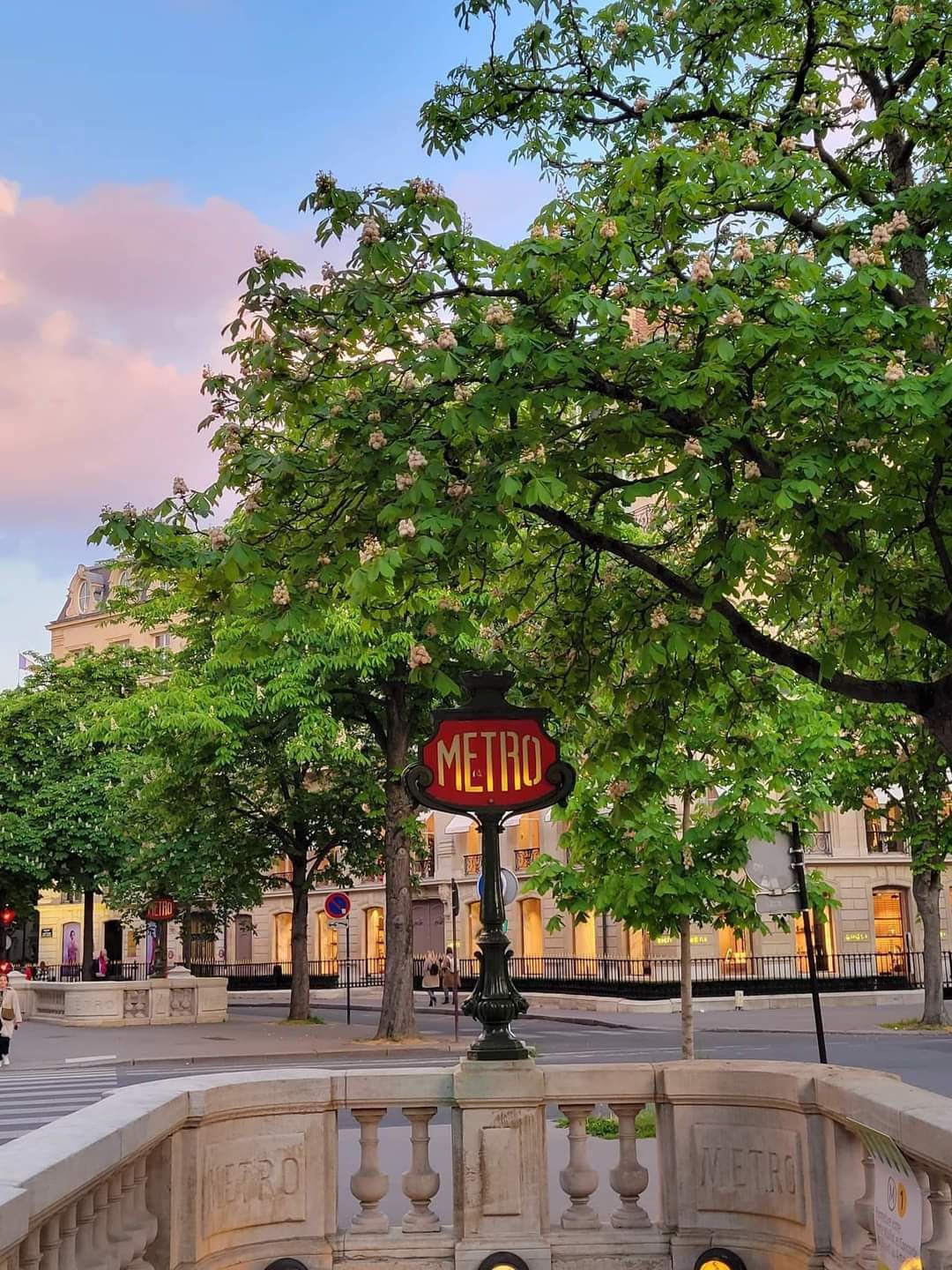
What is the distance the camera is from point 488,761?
27.1 feet

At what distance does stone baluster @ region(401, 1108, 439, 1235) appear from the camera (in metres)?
7.17

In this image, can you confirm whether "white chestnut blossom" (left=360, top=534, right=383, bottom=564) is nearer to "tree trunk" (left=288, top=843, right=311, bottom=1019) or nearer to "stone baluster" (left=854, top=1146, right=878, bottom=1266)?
"stone baluster" (left=854, top=1146, right=878, bottom=1266)

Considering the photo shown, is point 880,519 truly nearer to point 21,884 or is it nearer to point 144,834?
point 144,834

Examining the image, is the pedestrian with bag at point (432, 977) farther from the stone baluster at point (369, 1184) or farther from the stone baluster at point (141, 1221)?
the stone baluster at point (141, 1221)

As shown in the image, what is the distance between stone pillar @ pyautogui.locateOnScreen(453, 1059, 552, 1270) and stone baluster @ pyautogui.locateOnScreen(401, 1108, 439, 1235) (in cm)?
16

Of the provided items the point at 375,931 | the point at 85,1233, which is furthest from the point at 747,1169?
the point at 375,931

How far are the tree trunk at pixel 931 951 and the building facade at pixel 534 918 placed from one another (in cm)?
149

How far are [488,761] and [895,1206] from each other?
3.57 m

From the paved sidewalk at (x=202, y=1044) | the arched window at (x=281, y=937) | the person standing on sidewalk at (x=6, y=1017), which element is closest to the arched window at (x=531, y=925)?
the paved sidewalk at (x=202, y=1044)

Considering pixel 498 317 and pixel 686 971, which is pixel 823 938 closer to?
pixel 686 971

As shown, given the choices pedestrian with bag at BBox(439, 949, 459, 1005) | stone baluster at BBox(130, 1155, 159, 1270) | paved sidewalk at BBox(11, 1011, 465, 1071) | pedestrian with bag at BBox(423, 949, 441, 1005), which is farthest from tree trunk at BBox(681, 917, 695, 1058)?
pedestrian with bag at BBox(423, 949, 441, 1005)

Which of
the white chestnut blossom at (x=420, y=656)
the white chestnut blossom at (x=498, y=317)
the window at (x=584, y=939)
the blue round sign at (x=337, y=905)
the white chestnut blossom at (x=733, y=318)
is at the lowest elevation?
the window at (x=584, y=939)

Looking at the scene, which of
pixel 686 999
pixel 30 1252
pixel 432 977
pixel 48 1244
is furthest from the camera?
pixel 432 977

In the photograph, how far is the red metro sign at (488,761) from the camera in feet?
26.9
